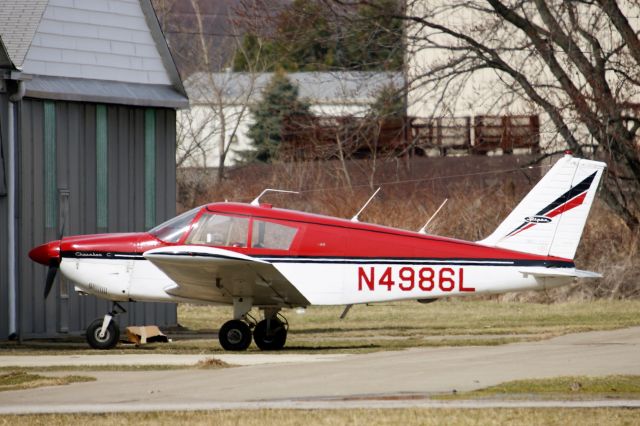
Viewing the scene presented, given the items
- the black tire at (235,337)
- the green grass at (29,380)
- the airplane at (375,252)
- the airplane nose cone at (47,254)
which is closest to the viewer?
the green grass at (29,380)

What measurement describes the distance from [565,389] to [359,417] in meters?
2.66

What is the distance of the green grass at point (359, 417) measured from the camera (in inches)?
418

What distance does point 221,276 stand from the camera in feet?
57.0

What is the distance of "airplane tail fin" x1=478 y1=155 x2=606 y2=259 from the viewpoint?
17234 mm

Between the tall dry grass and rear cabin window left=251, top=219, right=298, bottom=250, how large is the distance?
6.73 meters

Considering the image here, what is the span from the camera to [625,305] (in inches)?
993

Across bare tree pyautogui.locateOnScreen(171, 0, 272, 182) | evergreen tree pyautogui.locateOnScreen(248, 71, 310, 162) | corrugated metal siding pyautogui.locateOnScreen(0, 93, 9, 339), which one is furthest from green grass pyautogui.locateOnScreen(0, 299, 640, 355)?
evergreen tree pyautogui.locateOnScreen(248, 71, 310, 162)

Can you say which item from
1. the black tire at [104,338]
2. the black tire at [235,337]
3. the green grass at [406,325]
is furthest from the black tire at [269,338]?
the black tire at [104,338]

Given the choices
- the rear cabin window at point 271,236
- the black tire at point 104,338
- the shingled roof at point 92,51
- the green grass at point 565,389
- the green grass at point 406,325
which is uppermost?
the shingled roof at point 92,51

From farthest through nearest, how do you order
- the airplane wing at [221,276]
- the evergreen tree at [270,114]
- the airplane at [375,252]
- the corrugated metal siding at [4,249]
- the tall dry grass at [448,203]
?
1. the evergreen tree at [270,114]
2. the tall dry grass at [448,203]
3. the corrugated metal siding at [4,249]
4. the airplane at [375,252]
5. the airplane wing at [221,276]

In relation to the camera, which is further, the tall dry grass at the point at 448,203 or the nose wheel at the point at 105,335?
the tall dry grass at the point at 448,203

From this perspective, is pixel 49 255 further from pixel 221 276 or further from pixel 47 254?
pixel 221 276

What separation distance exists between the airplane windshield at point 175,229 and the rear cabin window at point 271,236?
901 mm

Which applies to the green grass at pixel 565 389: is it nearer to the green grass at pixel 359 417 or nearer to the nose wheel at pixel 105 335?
the green grass at pixel 359 417
